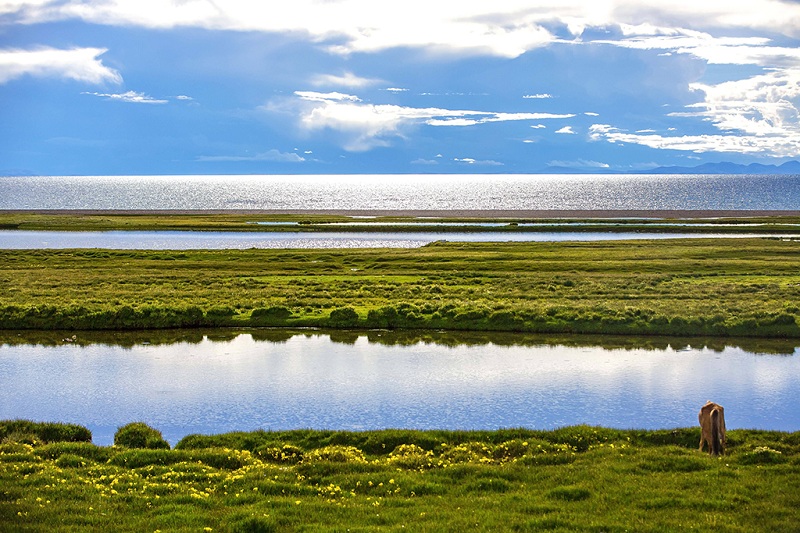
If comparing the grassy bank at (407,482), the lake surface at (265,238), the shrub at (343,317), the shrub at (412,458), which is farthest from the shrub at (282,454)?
the lake surface at (265,238)

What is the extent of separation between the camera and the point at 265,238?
124250 millimetres

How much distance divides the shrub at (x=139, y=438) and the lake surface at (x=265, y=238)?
270 feet

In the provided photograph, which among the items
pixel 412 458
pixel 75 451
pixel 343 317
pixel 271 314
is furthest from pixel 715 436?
pixel 271 314

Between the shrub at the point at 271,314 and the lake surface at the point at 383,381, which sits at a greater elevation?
the shrub at the point at 271,314

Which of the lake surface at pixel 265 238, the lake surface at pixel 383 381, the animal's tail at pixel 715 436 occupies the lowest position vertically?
the lake surface at pixel 383 381

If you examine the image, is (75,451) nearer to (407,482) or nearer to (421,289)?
(407,482)

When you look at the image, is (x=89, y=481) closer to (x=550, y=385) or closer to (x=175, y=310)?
(x=550, y=385)

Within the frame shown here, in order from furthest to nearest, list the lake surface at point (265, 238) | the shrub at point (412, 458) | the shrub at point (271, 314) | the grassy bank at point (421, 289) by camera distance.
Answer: the lake surface at point (265, 238) → the shrub at point (271, 314) → the grassy bank at point (421, 289) → the shrub at point (412, 458)

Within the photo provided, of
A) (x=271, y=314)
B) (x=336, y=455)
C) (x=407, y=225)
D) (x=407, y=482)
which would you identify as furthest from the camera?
(x=407, y=225)

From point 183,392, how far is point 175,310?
1920 centimetres

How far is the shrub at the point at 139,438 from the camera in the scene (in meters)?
22.9

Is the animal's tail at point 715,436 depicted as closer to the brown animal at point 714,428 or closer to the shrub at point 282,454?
the brown animal at point 714,428

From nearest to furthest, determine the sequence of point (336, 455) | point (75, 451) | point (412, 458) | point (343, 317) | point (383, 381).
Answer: point (412, 458)
point (336, 455)
point (75, 451)
point (383, 381)
point (343, 317)

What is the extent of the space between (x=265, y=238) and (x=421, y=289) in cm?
6642
